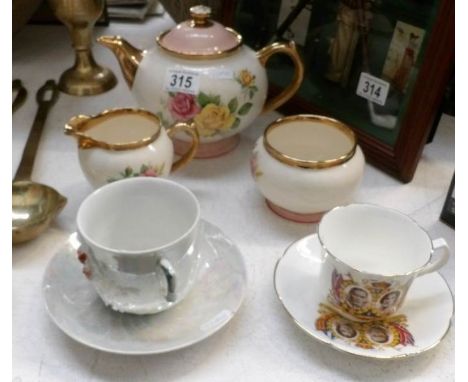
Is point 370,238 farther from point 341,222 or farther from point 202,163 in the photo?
point 202,163

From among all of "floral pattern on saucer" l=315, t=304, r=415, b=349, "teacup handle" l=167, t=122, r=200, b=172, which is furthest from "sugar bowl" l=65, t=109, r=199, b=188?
"floral pattern on saucer" l=315, t=304, r=415, b=349

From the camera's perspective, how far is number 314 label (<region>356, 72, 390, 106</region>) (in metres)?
0.60

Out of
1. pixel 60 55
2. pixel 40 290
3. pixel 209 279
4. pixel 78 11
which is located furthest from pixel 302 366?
pixel 60 55

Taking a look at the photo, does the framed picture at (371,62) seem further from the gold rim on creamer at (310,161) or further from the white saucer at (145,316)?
the white saucer at (145,316)

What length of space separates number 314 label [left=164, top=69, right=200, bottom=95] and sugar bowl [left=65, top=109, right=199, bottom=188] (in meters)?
0.04

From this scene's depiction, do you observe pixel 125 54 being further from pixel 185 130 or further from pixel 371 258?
pixel 371 258

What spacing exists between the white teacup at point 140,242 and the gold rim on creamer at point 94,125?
76 mm

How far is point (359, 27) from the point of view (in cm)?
62

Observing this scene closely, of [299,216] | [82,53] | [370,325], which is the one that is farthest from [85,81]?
[370,325]

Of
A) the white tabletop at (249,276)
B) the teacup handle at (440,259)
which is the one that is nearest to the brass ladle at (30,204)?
the white tabletop at (249,276)

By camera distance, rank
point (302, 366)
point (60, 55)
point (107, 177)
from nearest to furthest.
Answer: point (302, 366)
point (107, 177)
point (60, 55)

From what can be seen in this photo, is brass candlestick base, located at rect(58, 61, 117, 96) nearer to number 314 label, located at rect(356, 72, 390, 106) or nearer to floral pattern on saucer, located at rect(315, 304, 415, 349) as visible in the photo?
number 314 label, located at rect(356, 72, 390, 106)

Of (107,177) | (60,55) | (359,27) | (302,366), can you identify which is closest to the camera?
(302,366)

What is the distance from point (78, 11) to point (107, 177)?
308 mm
